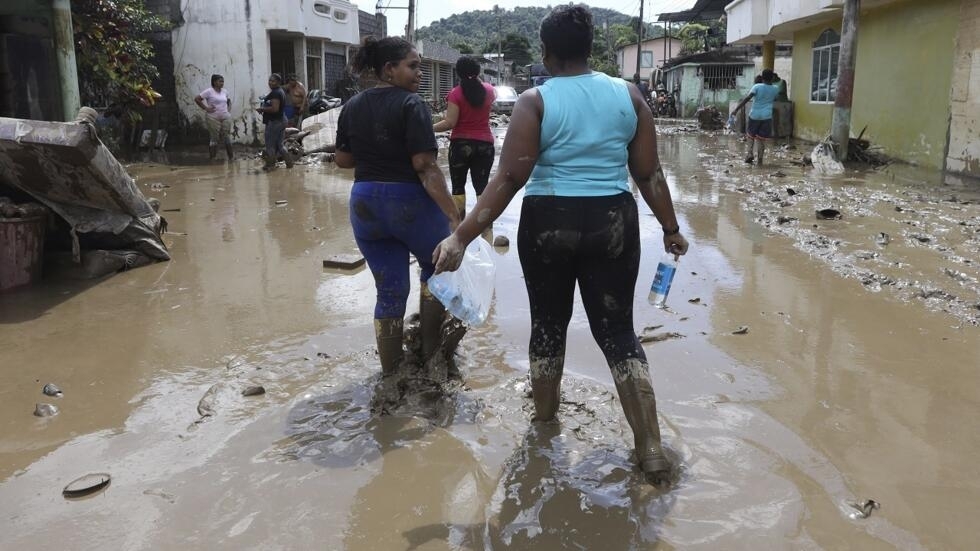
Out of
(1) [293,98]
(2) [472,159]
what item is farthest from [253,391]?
(1) [293,98]

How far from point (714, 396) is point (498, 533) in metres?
1.49

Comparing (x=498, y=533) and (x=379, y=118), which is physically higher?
(x=379, y=118)

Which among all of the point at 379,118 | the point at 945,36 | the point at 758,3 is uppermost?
the point at 758,3

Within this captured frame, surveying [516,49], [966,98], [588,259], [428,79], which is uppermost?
[516,49]

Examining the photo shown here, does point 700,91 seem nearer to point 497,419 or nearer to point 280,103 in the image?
point 280,103

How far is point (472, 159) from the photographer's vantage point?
20.0 feet

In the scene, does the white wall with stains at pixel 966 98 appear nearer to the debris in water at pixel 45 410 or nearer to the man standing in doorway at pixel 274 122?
the man standing in doorway at pixel 274 122

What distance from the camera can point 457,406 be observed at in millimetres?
3428

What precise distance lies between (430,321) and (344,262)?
96.0 inches

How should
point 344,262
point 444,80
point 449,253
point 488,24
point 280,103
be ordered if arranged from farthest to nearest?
point 488,24 → point 444,80 → point 280,103 → point 344,262 → point 449,253

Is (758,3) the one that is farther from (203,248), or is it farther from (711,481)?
(711,481)

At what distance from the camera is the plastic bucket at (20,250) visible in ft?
17.1

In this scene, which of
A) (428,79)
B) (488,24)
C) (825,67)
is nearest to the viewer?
(825,67)

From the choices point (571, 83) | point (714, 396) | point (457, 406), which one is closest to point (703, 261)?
point (714, 396)
